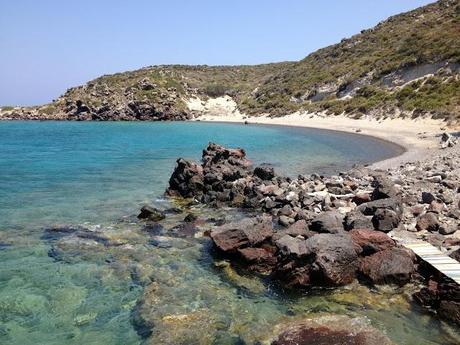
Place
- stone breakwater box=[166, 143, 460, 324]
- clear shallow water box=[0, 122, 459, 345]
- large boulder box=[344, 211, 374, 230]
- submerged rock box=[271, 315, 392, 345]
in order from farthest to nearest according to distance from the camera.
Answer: large boulder box=[344, 211, 374, 230], stone breakwater box=[166, 143, 460, 324], clear shallow water box=[0, 122, 459, 345], submerged rock box=[271, 315, 392, 345]

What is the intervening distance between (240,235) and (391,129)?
152 feet

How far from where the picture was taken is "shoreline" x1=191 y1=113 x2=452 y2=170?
34906 millimetres

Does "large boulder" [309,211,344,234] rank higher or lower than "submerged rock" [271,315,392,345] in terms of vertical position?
higher

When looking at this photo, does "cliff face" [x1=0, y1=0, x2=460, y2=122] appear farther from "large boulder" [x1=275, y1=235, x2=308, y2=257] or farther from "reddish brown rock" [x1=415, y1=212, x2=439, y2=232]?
"large boulder" [x1=275, y1=235, x2=308, y2=257]

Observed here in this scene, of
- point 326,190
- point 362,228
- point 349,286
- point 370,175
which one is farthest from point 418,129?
point 349,286

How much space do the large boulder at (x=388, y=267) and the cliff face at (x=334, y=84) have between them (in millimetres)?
40888

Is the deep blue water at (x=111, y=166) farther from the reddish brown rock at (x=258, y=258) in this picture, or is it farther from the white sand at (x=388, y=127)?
the reddish brown rock at (x=258, y=258)

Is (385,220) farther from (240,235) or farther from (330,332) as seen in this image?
(330,332)

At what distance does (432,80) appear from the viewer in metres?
63.2

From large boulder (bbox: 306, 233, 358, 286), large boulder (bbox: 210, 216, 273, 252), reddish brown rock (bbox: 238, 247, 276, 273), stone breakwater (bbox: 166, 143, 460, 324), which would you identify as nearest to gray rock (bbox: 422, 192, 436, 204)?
stone breakwater (bbox: 166, 143, 460, 324)

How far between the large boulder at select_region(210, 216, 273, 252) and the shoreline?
59.8ft

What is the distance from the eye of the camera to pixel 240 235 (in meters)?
14.5

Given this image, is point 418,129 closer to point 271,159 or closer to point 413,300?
point 271,159

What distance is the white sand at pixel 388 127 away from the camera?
36.0m
